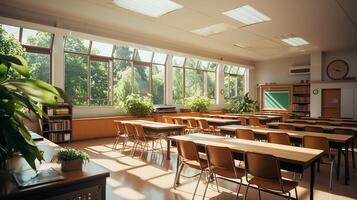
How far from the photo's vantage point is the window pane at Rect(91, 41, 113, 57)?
861 centimetres

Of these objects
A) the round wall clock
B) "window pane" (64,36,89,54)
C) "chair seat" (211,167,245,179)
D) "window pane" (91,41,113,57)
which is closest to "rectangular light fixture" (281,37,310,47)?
the round wall clock

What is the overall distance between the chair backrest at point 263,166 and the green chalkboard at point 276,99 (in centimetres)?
1084

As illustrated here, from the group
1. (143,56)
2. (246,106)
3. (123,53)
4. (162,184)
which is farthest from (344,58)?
(162,184)

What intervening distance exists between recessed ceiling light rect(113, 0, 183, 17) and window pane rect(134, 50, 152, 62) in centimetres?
356

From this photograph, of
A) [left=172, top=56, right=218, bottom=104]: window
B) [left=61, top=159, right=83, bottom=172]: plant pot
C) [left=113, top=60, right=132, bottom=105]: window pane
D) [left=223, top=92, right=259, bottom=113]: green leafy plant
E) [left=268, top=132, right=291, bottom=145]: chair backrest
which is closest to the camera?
[left=61, top=159, right=83, bottom=172]: plant pot

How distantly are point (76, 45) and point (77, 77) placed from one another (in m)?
1.05

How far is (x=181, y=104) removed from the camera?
11.4 m

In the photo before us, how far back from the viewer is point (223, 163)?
10.2ft

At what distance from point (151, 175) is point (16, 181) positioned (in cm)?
300

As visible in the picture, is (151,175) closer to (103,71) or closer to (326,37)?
(103,71)

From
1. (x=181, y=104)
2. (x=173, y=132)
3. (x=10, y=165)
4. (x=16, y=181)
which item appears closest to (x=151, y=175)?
(x=173, y=132)

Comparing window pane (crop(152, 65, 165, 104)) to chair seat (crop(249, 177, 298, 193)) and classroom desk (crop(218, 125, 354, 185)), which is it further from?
chair seat (crop(249, 177, 298, 193))

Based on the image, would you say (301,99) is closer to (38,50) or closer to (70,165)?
(38,50)

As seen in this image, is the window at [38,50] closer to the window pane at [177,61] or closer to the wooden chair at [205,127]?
the wooden chair at [205,127]
